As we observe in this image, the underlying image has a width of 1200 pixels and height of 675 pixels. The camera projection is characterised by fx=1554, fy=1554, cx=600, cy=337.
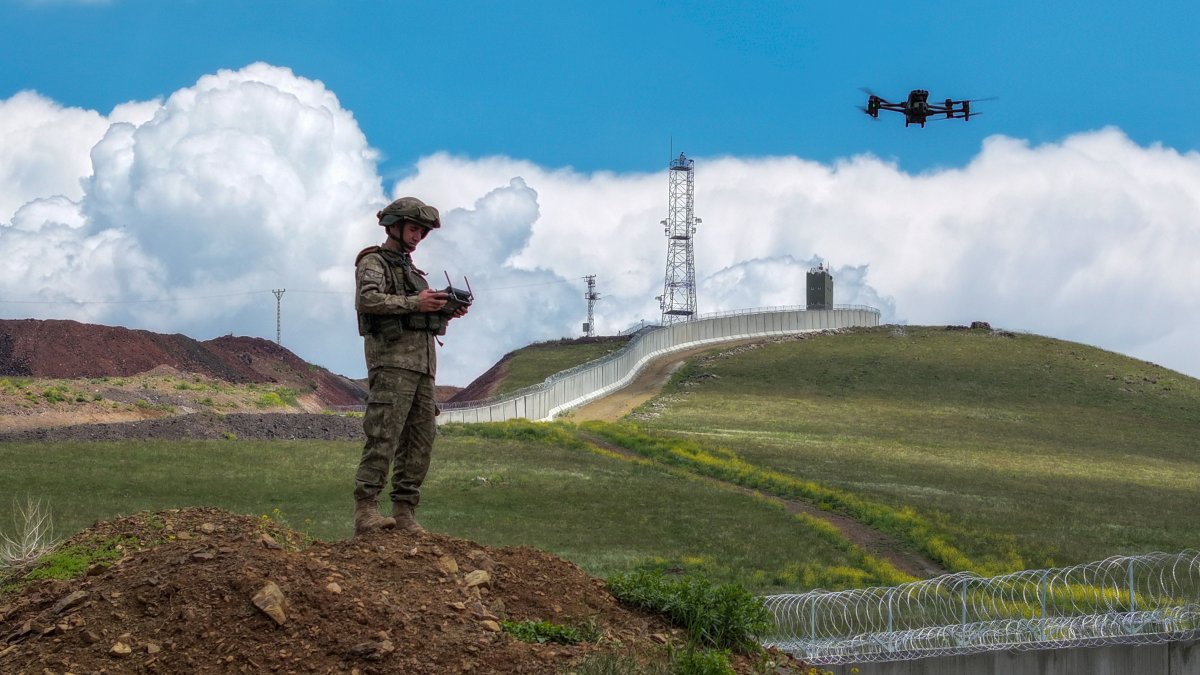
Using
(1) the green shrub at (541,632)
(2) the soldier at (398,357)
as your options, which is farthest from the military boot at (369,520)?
(1) the green shrub at (541,632)

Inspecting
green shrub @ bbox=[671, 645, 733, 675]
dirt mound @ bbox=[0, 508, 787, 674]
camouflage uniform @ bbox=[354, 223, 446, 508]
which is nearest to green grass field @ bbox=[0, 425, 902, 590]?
Answer: camouflage uniform @ bbox=[354, 223, 446, 508]

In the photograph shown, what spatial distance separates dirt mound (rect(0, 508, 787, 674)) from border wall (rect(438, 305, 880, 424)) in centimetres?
4935

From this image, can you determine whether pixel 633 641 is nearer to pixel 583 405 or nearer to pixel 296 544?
pixel 296 544

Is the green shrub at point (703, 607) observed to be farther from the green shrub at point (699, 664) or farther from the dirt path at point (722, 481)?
the dirt path at point (722, 481)

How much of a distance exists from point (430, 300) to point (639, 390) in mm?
68875

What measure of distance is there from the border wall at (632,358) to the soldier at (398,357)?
4727cm

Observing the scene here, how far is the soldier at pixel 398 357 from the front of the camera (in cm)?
1453

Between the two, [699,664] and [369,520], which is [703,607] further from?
[369,520]

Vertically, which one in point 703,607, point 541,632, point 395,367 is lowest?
point 541,632

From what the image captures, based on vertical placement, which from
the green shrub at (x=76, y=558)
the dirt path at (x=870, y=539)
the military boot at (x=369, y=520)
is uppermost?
the military boot at (x=369, y=520)

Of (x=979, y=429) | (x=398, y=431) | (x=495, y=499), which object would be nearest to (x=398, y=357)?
(x=398, y=431)

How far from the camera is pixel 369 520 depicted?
1469 centimetres

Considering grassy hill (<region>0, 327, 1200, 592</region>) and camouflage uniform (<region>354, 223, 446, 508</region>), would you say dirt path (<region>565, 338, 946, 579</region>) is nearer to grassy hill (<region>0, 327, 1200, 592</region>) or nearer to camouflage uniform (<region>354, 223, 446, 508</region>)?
grassy hill (<region>0, 327, 1200, 592</region>)

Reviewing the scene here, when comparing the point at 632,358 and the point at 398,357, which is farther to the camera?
the point at 632,358
